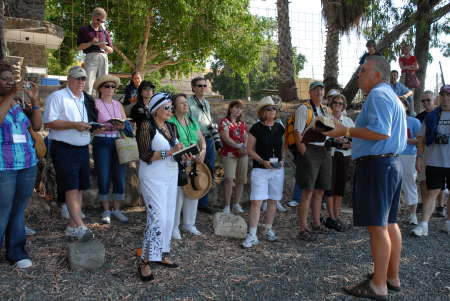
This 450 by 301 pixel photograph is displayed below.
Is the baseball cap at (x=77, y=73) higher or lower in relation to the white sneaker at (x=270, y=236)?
higher

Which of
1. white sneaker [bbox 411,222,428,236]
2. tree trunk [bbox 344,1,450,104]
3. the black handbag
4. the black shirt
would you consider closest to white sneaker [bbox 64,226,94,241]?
the black handbag

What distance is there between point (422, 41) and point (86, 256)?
10.2m

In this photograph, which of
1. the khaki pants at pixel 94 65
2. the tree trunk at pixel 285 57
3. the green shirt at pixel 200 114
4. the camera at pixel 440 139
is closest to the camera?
the camera at pixel 440 139

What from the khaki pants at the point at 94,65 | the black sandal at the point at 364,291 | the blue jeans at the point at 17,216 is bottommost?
the black sandal at the point at 364,291

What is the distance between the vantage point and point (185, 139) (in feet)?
16.2

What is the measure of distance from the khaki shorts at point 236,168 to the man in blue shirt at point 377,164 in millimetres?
2905

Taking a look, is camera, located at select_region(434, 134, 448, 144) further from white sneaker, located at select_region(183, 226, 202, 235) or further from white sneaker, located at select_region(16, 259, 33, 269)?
white sneaker, located at select_region(16, 259, 33, 269)

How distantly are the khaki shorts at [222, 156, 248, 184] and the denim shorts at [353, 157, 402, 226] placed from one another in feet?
9.70

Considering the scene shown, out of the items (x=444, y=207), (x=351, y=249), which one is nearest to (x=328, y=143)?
(x=351, y=249)

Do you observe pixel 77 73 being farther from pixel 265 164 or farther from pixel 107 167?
pixel 265 164

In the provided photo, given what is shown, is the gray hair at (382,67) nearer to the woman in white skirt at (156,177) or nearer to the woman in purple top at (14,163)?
the woman in white skirt at (156,177)

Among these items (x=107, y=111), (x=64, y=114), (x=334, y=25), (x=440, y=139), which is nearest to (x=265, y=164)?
(x=107, y=111)

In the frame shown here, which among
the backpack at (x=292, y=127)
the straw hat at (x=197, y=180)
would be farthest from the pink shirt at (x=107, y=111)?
the backpack at (x=292, y=127)

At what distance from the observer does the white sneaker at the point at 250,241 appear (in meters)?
5.08
